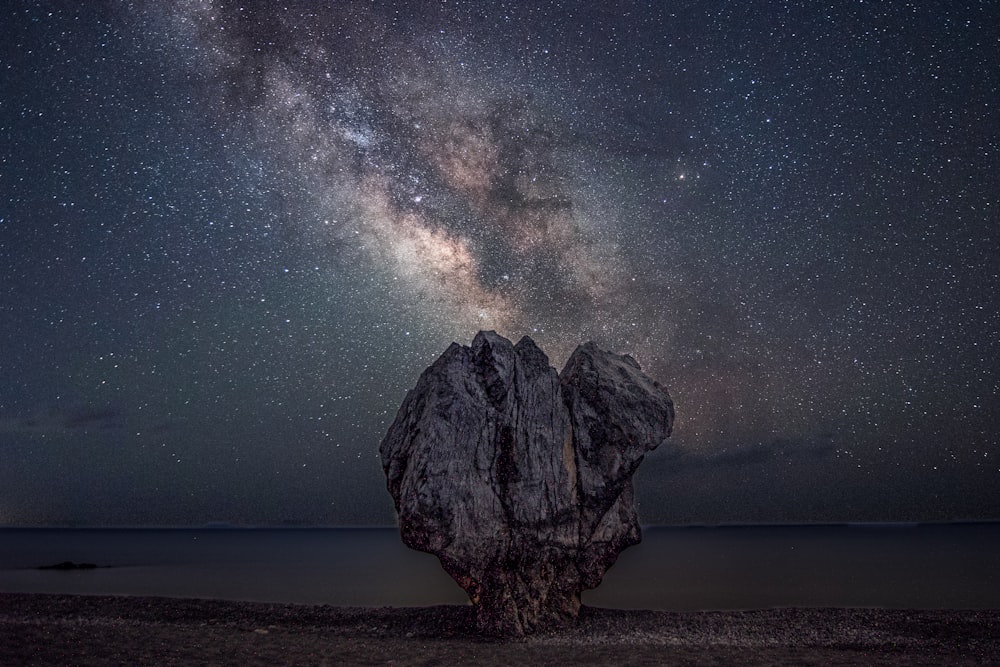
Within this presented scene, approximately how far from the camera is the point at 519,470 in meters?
16.0

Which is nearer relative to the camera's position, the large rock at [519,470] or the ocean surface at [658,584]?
the large rock at [519,470]

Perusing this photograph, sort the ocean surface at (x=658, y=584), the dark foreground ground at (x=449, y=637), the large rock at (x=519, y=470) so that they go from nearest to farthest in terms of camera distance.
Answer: the dark foreground ground at (x=449, y=637) → the large rock at (x=519, y=470) → the ocean surface at (x=658, y=584)

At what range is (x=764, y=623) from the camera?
57.8 feet

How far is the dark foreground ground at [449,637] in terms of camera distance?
12.9 metres

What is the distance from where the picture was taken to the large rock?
1519cm

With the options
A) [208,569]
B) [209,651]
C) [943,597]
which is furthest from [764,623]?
[208,569]

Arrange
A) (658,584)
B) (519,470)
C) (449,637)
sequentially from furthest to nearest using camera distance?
1. (658,584)
2. (519,470)
3. (449,637)

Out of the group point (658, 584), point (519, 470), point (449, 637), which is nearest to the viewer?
point (449, 637)

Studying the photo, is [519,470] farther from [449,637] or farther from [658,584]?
[658,584]

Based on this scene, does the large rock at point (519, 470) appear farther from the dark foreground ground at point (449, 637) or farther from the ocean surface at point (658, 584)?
the ocean surface at point (658, 584)

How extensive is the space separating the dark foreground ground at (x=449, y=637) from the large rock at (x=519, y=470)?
4.37ft

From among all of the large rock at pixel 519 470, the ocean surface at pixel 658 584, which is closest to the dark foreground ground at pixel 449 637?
the large rock at pixel 519 470

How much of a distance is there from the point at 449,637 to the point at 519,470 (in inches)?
168

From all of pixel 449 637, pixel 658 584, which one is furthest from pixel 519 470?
pixel 658 584
